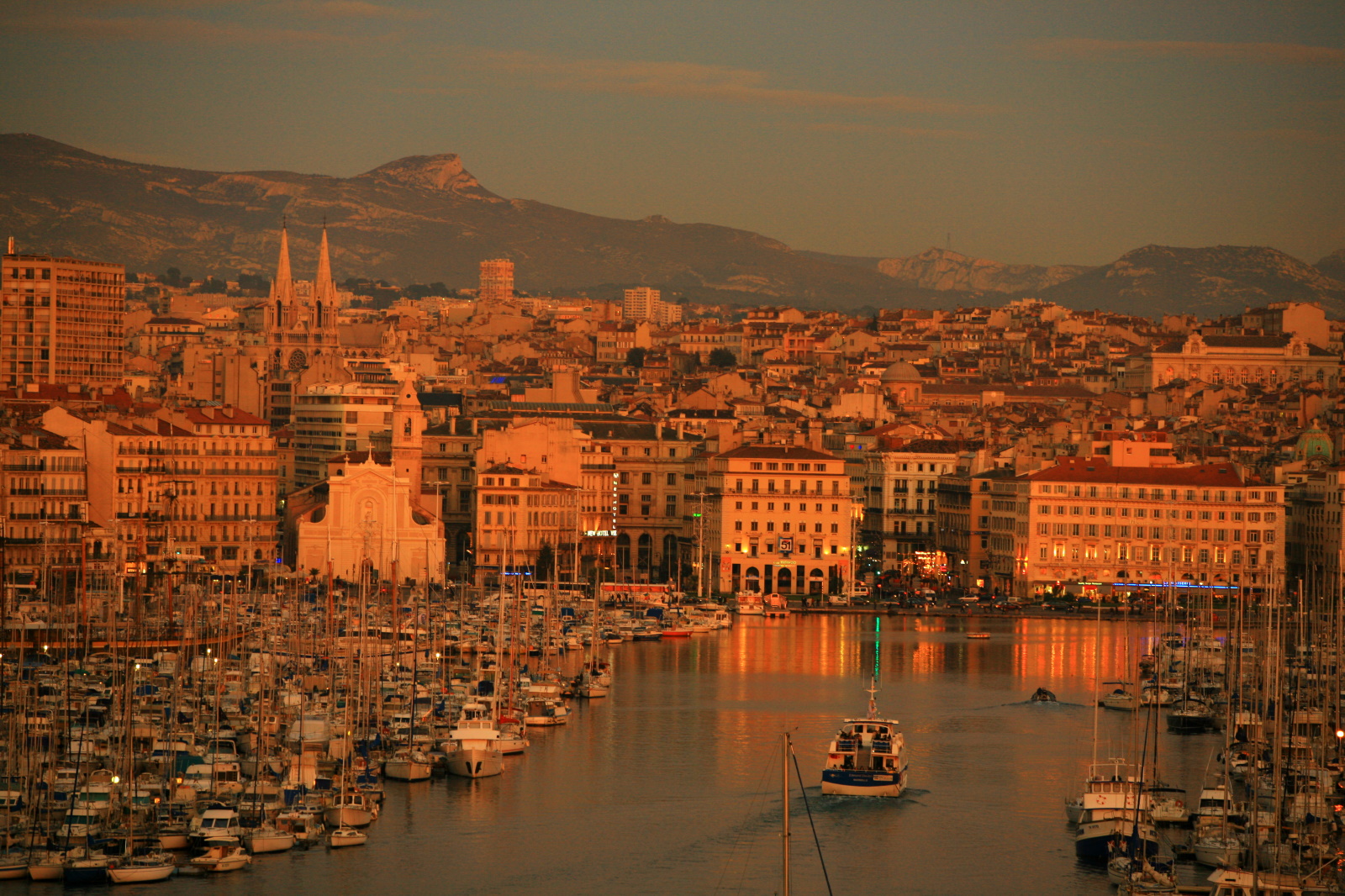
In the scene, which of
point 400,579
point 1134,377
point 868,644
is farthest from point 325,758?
point 1134,377

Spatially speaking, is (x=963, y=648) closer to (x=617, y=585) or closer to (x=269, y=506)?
(x=617, y=585)

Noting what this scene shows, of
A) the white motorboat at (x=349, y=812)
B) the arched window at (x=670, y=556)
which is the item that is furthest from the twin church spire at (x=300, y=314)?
the white motorboat at (x=349, y=812)

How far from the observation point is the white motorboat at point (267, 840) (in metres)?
32.0

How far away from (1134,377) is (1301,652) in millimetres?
85645

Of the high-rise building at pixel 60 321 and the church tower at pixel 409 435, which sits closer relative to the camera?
the church tower at pixel 409 435

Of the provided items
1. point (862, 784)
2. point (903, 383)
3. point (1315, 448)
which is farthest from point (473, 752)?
point (903, 383)

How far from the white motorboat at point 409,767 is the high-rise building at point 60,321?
202ft

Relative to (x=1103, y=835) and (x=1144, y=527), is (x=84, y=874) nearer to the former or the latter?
(x=1103, y=835)

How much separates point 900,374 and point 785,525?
168ft

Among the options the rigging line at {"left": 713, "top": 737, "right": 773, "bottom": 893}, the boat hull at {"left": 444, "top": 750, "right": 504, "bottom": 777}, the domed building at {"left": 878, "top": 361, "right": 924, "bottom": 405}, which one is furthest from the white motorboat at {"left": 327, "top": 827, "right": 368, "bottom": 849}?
the domed building at {"left": 878, "top": 361, "right": 924, "bottom": 405}

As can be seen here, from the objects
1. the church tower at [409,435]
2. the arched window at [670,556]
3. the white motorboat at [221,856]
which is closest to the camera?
the white motorboat at [221,856]

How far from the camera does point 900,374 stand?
124375 millimetres

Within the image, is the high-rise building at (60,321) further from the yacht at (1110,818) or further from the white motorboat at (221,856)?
the yacht at (1110,818)

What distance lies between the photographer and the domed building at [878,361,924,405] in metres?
120
